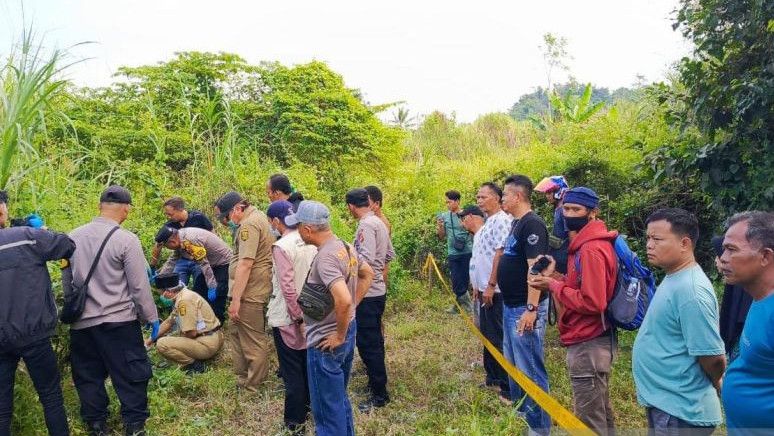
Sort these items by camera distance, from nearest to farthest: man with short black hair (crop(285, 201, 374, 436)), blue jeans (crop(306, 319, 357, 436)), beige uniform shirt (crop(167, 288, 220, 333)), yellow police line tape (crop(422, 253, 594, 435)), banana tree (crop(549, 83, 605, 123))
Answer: yellow police line tape (crop(422, 253, 594, 435))
man with short black hair (crop(285, 201, 374, 436))
blue jeans (crop(306, 319, 357, 436))
beige uniform shirt (crop(167, 288, 220, 333))
banana tree (crop(549, 83, 605, 123))

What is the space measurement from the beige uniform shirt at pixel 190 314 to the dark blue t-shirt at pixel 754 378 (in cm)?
447

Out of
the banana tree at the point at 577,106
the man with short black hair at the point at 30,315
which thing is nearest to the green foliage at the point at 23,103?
the man with short black hair at the point at 30,315

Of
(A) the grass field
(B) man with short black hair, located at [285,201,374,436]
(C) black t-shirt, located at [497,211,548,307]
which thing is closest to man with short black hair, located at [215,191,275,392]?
(A) the grass field

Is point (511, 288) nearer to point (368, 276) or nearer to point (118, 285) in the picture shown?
point (368, 276)

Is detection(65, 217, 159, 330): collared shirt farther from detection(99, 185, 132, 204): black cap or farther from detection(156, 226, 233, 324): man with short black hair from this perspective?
detection(156, 226, 233, 324): man with short black hair

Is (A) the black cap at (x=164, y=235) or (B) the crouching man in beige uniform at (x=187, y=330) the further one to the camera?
(A) the black cap at (x=164, y=235)

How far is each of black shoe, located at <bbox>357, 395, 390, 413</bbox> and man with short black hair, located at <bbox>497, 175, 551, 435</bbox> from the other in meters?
1.22

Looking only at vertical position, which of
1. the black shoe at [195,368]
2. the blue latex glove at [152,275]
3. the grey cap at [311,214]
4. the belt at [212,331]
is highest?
the grey cap at [311,214]

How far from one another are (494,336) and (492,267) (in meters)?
0.80

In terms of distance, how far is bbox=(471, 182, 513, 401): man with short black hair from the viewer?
4.52 metres

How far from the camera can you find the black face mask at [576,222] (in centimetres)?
333

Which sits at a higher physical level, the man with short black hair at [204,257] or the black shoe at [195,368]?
the man with short black hair at [204,257]

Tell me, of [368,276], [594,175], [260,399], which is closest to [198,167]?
[260,399]

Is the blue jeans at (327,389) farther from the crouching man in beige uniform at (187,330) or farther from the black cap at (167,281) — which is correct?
the black cap at (167,281)
